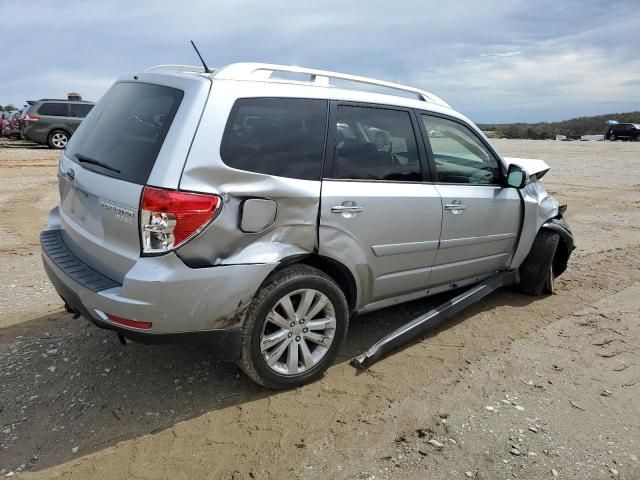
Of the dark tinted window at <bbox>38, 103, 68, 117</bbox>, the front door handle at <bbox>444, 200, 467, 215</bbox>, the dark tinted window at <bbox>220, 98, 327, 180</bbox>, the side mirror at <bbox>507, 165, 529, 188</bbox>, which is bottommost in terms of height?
the front door handle at <bbox>444, 200, 467, 215</bbox>

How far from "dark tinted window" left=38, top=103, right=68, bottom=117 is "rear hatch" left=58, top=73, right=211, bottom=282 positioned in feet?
57.9

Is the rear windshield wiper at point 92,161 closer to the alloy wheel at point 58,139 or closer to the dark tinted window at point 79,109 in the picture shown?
the dark tinted window at point 79,109

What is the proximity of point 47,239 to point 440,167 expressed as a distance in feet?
9.27

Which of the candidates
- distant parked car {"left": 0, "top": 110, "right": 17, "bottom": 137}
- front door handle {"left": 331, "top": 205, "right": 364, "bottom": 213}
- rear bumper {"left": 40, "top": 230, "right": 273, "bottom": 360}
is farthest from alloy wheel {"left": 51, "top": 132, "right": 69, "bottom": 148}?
front door handle {"left": 331, "top": 205, "right": 364, "bottom": 213}

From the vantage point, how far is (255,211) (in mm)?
2887

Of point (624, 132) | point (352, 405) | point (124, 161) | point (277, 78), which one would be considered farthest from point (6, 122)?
point (624, 132)

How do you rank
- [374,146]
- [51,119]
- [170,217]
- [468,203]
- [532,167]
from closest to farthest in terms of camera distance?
1. [170,217]
2. [374,146]
3. [468,203]
4. [532,167]
5. [51,119]

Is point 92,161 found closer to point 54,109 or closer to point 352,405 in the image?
point 352,405

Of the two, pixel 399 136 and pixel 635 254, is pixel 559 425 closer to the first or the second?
pixel 399 136

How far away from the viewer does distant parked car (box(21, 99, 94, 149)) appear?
18688mm

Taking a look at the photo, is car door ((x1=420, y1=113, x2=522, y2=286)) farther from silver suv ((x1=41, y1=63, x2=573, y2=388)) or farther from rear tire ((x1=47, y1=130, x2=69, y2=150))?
rear tire ((x1=47, y1=130, x2=69, y2=150))

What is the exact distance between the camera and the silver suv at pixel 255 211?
273 centimetres

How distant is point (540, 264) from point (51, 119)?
18705 mm

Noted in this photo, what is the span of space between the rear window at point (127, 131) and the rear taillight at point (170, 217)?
0.52ft
